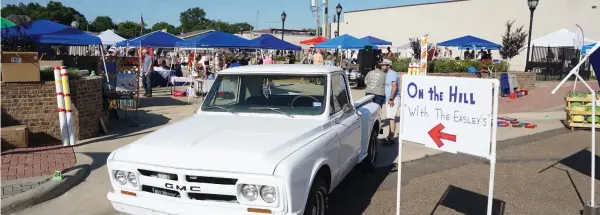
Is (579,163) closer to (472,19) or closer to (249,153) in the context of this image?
(249,153)

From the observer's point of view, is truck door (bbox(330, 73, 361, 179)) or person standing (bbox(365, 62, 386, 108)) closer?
truck door (bbox(330, 73, 361, 179))

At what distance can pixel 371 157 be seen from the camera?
21.9ft

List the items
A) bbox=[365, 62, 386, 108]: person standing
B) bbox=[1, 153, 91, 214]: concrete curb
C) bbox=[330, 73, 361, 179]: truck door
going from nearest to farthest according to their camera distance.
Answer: bbox=[1, 153, 91, 214]: concrete curb → bbox=[330, 73, 361, 179]: truck door → bbox=[365, 62, 386, 108]: person standing

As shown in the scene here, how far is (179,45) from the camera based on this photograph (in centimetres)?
1641

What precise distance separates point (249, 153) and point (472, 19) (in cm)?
3820

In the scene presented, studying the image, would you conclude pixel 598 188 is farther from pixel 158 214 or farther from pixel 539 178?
pixel 158 214

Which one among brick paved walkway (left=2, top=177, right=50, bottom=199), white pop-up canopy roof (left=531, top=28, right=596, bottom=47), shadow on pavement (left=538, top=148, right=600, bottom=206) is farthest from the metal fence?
brick paved walkway (left=2, top=177, right=50, bottom=199)

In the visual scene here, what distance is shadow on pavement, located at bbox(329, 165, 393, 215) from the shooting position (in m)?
5.19

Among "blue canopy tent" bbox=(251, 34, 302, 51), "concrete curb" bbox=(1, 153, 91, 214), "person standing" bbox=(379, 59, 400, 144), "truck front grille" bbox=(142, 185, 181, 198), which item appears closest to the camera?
"truck front grille" bbox=(142, 185, 181, 198)

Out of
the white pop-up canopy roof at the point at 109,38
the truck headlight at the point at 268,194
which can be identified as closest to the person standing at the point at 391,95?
the truck headlight at the point at 268,194

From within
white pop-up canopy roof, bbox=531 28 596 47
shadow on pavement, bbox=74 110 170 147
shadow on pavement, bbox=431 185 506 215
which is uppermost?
white pop-up canopy roof, bbox=531 28 596 47

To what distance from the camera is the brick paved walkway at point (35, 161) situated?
5941 mm

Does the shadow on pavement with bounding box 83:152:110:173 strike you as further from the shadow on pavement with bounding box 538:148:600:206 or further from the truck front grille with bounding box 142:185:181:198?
the shadow on pavement with bounding box 538:148:600:206

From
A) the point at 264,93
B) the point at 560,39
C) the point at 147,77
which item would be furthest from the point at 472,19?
the point at 264,93
